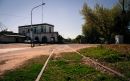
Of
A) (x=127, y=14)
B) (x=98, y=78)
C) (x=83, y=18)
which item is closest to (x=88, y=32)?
(x=83, y=18)

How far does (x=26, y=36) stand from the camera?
10794 cm

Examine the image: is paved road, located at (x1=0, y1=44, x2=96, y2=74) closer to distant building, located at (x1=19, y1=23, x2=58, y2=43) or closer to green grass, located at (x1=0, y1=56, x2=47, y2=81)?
green grass, located at (x1=0, y1=56, x2=47, y2=81)

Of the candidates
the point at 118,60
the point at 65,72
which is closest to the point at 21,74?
the point at 65,72

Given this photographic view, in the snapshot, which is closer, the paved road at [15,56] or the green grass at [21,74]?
the green grass at [21,74]

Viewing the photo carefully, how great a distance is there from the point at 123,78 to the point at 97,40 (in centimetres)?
7565

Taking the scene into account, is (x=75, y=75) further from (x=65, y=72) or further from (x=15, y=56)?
(x=15, y=56)

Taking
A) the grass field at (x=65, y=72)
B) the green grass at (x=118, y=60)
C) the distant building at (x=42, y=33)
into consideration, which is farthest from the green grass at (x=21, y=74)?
the distant building at (x=42, y=33)

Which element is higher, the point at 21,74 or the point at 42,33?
the point at 42,33

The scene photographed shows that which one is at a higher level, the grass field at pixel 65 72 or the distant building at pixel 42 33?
the distant building at pixel 42 33

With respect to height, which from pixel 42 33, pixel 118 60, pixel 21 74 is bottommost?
pixel 21 74

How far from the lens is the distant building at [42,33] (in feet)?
331

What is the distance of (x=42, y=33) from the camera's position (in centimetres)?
10444

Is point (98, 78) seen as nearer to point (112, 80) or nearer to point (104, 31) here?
point (112, 80)

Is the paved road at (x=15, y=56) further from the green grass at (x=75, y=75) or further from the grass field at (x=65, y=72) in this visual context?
the green grass at (x=75, y=75)
